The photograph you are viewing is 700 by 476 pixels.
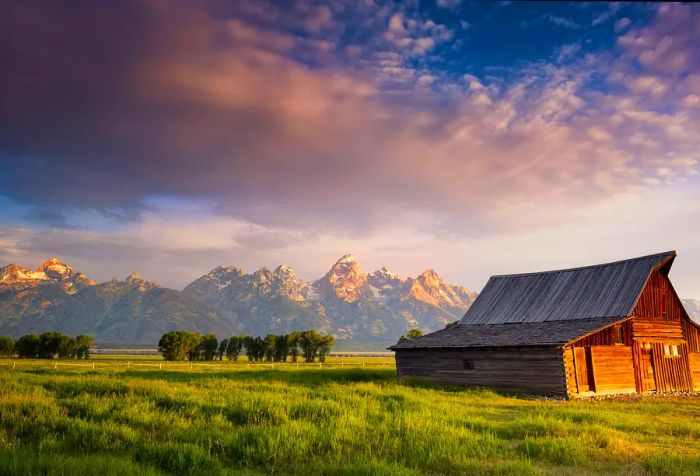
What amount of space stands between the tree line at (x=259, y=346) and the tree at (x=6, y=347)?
1226 inches

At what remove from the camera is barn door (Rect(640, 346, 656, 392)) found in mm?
33156

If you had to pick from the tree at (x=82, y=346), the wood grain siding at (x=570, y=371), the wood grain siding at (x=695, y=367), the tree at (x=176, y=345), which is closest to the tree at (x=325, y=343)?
the tree at (x=176, y=345)

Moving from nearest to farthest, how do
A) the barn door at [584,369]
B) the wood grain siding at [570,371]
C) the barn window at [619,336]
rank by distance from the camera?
the wood grain siding at [570,371] < the barn door at [584,369] < the barn window at [619,336]

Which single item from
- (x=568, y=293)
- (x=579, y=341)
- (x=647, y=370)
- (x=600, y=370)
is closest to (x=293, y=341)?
(x=568, y=293)

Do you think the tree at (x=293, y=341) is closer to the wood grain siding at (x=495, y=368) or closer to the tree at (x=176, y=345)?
the tree at (x=176, y=345)

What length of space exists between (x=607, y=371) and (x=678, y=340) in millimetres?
9350

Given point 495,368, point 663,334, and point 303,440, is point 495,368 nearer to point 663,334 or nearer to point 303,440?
point 663,334

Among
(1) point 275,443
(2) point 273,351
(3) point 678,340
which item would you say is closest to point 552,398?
(3) point 678,340

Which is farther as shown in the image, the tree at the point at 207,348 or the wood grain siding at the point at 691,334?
the tree at the point at 207,348

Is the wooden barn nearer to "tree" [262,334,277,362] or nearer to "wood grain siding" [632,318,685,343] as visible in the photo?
"wood grain siding" [632,318,685,343]

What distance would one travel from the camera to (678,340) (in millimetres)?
36375

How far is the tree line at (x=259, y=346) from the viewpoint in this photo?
378 ft

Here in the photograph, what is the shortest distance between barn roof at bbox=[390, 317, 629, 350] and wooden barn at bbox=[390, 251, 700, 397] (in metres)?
0.07

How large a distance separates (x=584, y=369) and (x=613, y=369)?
8.69 ft
